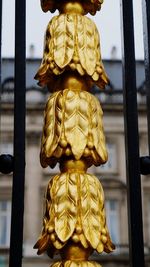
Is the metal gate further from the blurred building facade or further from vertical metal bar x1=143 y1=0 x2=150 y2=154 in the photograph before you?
the blurred building facade

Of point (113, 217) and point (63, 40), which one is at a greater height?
point (63, 40)

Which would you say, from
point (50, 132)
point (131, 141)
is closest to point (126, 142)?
point (131, 141)

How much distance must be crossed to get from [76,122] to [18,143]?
8 cm

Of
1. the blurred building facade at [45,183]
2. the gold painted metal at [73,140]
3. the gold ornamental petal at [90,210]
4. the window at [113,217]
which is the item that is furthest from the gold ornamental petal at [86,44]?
the window at [113,217]

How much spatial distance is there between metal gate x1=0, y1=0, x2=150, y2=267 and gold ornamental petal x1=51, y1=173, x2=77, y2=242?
2.1 inches

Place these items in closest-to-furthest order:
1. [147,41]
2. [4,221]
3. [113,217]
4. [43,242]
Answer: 1. [43,242]
2. [147,41]
3. [4,221]
4. [113,217]

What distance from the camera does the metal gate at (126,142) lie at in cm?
68

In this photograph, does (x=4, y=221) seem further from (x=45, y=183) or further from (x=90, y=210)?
(x=90, y=210)

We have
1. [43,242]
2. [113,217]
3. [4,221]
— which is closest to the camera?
[43,242]

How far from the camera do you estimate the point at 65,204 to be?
0.65 metres

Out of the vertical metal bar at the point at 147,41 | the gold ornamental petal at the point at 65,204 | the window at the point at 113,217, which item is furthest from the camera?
the window at the point at 113,217

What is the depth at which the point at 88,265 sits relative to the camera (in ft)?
2.08

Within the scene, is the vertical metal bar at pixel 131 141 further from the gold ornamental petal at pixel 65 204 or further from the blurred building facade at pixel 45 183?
the blurred building facade at pixel 45 183

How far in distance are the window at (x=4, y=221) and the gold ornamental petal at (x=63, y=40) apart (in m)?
7.77
